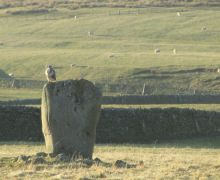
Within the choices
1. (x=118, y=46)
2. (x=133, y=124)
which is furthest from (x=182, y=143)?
(x=118, y=46)

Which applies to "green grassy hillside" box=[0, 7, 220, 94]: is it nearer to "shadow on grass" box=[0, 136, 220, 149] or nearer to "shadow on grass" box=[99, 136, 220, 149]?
"shadow on grass" box=[99, 136, 220, 149]

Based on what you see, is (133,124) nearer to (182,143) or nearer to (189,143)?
(182,143)

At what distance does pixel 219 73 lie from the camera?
71812 mm

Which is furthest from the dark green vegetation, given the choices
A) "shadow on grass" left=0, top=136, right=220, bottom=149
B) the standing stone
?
the standing stone

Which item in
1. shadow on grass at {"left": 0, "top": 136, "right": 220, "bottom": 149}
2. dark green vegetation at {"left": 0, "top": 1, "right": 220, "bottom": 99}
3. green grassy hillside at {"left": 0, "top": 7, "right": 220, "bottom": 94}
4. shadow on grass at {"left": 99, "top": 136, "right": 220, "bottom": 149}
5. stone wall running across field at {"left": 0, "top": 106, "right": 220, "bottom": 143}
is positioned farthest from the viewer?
green grassy hillside at {"left": 0, "top": 7, "right": 220, "bottom": 94}

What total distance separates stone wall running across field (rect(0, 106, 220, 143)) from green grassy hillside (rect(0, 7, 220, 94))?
24133 mm

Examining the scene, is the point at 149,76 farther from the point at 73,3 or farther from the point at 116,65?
the point at 73,3

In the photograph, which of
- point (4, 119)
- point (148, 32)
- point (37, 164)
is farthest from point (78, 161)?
point (148, 32)

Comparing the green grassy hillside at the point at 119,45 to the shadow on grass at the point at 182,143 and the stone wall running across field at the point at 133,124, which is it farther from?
the shadow on grass at the point at 182,143

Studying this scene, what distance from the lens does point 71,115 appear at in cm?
2167

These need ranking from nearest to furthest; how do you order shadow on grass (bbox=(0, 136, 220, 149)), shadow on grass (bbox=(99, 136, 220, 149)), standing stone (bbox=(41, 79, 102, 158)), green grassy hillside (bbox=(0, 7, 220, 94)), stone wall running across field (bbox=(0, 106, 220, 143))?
standing stone (bbox=(41, 79, 102, 158))
shadow on grass (bbox=(0, 136, 220, 149))
shadow on grass (bbox=(99, 136, 220, 149))
stone wall running across field (bbox=(0, 106, 220, 143))
green grassy hillside (bbox=(0, 7, 220, 94))

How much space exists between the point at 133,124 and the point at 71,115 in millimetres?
16232

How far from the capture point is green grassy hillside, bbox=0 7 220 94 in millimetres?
72500

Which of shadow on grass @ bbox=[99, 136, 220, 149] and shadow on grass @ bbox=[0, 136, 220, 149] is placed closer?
shadow on grass @ bbox=[0, 136, 220, 149]
